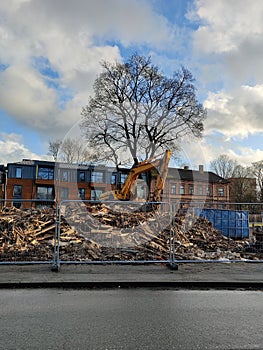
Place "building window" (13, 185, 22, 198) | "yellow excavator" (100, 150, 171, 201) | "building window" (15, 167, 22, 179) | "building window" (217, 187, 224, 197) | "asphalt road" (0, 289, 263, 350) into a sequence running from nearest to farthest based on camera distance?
"asphalt road" (0, 289, 263, 350), "yellow excavator" (100, 150, 171, 201), "building window" (13, 185, 22, 198), "building window" (15, 167, 22, 179), "building window" (217, 187, 224, 197)

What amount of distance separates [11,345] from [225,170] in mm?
76700

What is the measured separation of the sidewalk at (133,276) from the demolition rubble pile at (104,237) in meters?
1.26

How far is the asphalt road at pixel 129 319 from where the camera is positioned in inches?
148

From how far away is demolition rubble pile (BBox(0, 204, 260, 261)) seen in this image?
416 inches

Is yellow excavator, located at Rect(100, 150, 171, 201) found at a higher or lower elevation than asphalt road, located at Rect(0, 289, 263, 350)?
higher

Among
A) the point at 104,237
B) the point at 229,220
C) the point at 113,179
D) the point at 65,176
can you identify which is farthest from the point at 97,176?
the point at 229,220

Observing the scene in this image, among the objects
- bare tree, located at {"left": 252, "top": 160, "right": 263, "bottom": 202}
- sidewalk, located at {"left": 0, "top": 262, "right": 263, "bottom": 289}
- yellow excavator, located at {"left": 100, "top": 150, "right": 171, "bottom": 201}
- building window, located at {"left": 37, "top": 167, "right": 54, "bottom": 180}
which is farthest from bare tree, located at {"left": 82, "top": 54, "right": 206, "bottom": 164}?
bare tree, located at {"left": 252, "top": 160, "right": 263, "bottom": 202}

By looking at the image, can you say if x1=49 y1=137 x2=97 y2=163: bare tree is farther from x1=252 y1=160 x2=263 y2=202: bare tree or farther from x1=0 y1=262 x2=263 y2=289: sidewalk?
x1=252 y1=160 x2=263 y2=202: bare tree

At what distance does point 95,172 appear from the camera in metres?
14.6

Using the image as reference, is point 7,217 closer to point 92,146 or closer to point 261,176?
point 92,146

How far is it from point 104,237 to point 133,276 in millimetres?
3757

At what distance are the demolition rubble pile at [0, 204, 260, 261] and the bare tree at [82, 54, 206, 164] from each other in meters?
3.15

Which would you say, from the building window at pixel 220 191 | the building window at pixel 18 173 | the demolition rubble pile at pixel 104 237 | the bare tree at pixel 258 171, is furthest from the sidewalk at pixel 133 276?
the bare tree at pixel 258 171

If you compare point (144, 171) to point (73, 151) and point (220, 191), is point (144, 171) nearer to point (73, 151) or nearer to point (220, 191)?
point (73, 151)
